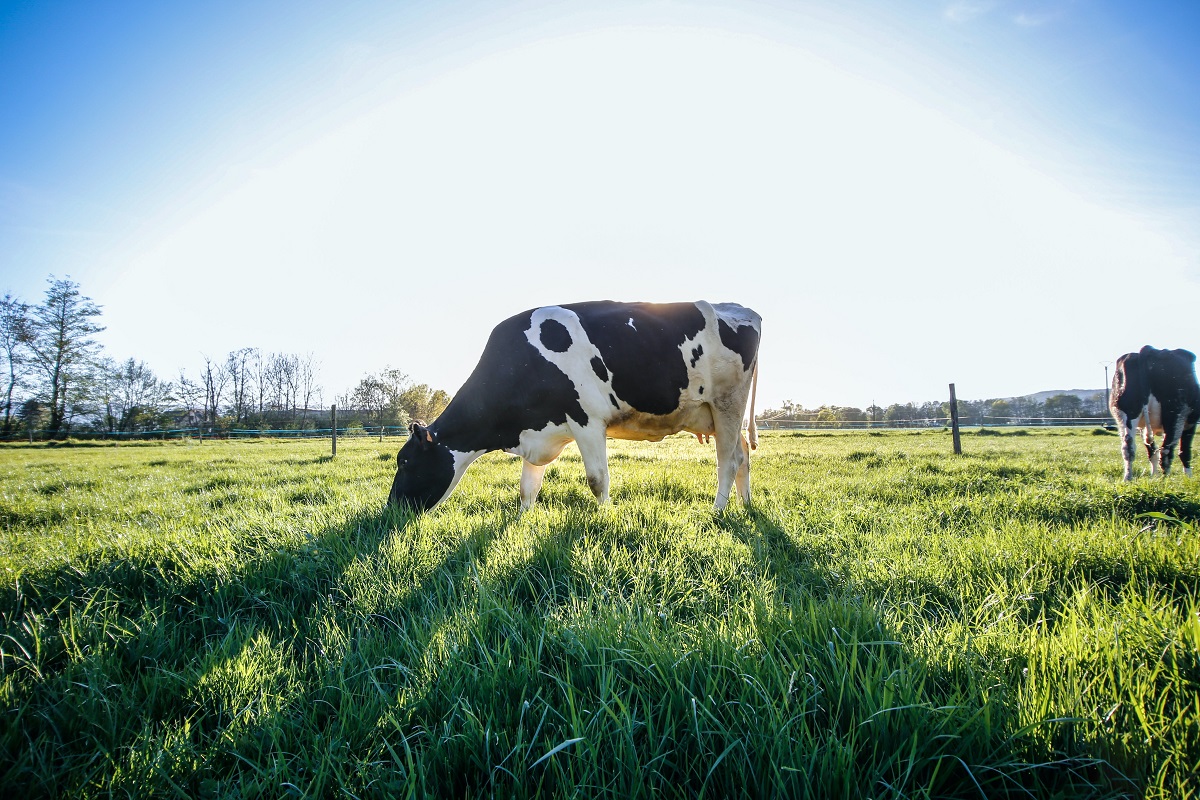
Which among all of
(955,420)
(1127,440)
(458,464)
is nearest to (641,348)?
(458,464)

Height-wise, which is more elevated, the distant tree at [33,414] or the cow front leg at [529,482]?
the distant tree at [33,414]

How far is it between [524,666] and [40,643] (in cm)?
221

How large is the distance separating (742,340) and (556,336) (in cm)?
249

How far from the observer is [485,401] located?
18.2 feet

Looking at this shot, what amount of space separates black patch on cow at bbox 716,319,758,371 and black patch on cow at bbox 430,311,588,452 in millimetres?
2187

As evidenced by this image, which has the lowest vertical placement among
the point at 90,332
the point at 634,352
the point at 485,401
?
the point at 485,401

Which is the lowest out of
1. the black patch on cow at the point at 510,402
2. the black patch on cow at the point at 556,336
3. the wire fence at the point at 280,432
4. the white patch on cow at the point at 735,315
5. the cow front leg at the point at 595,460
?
the wire fence at the point at 280,432

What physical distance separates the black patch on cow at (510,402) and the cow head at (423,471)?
7.4 inches

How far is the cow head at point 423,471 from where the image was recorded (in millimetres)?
5285

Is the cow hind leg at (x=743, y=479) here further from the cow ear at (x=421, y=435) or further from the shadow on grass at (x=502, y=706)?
the shadow on grass at (x=502, y=706)

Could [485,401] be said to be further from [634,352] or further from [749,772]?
[749,772]

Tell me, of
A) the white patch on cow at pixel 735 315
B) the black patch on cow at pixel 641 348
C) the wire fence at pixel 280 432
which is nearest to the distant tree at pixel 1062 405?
the wire fence at pixel 280 432

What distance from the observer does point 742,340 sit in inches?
247

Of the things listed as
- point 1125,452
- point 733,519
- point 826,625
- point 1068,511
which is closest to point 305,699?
point 826,625
